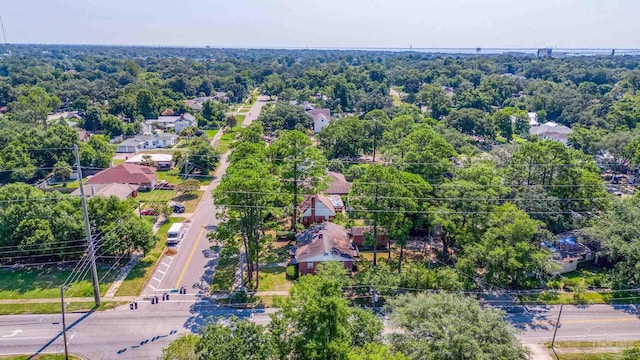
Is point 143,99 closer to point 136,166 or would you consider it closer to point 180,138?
point 180,138

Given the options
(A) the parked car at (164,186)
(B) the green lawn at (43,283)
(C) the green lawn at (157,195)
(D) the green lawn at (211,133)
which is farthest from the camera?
(D) the green lawn at (211,133)

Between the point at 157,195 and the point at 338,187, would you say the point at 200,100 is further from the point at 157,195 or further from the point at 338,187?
the point at 338,187

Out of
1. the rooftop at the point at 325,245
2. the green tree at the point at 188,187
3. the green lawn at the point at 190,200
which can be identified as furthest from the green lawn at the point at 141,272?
the rooftop at the point at 325,245

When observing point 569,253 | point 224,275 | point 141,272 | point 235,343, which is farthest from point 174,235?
point 569,253

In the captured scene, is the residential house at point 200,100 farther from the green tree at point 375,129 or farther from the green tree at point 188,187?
the green tree at point 188,187

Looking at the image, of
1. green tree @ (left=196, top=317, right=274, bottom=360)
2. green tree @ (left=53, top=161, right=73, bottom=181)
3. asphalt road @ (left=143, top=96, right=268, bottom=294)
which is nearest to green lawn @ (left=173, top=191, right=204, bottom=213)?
asphalt road @ (left=143, top=96, right=268, bottom=294)

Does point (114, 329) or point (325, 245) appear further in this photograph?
point (325, 245)
